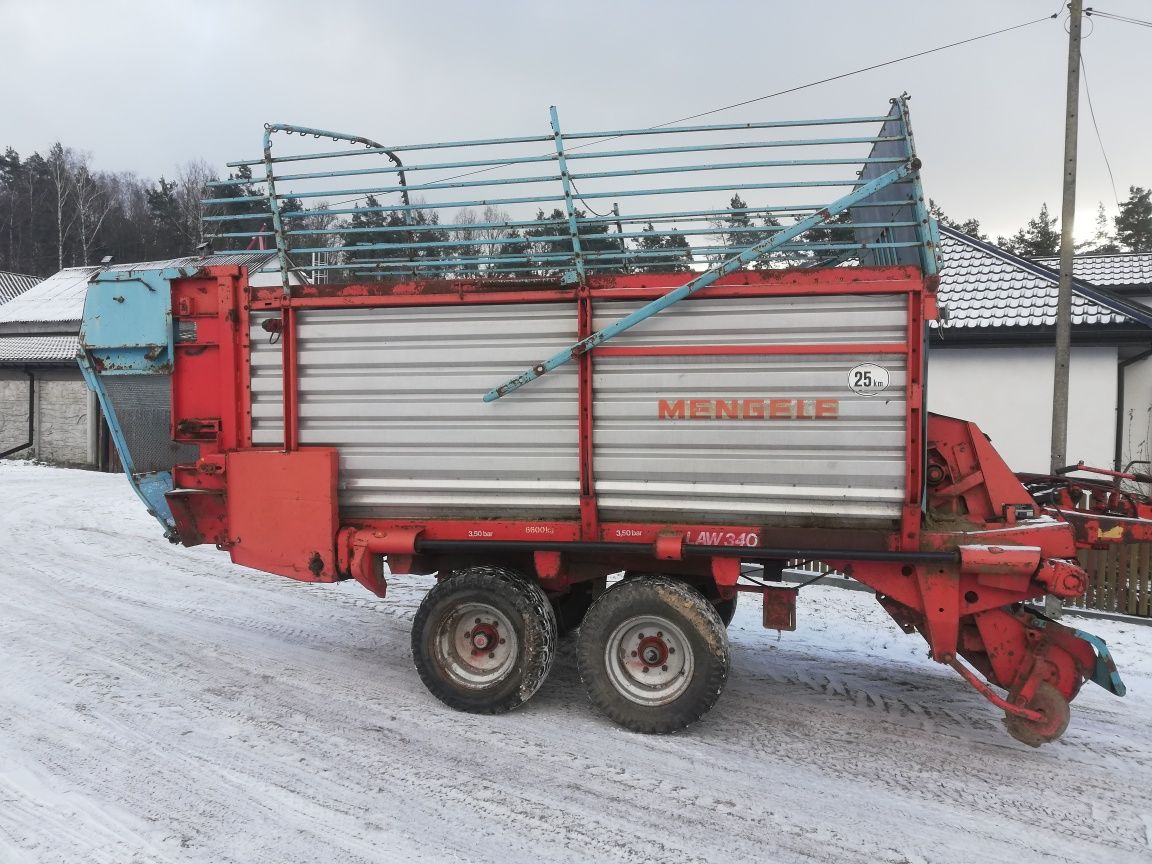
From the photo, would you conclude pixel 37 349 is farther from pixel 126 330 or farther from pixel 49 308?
pixel 126 330

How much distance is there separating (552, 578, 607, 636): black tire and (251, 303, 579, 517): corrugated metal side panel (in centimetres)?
112

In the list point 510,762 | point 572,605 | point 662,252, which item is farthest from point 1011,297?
point 510,762

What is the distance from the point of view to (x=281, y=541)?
5.09m

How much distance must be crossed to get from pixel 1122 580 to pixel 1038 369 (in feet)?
16.8

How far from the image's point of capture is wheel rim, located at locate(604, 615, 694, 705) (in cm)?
471

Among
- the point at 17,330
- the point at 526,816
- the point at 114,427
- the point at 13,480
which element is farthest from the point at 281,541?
the point at 17,330

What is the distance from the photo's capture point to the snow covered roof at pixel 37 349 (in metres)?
21.5

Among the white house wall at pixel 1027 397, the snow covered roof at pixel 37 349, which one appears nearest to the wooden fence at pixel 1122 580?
the white house wall at pixel 1027 397

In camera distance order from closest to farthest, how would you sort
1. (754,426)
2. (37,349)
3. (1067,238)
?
(754,426)
(1067,238)
(37,349)

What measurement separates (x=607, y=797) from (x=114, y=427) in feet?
13.6

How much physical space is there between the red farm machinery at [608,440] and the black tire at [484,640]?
0.02m

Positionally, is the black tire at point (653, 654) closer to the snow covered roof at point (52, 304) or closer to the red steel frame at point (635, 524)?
the red steel frame at point (635, 524)

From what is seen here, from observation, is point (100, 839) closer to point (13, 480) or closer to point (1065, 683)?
point (1065, 683)

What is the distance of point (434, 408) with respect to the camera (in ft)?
16.2
